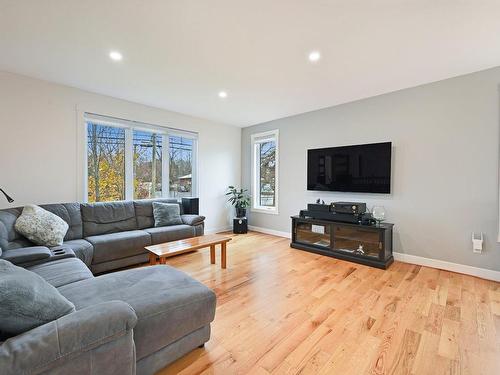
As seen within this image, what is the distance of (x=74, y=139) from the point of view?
3383mm

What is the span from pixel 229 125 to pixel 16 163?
3.68 metres

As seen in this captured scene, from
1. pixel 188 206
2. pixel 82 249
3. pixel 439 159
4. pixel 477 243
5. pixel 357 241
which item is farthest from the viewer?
pixel 188 206

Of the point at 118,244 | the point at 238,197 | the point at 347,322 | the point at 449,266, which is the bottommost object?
the point at 347,322

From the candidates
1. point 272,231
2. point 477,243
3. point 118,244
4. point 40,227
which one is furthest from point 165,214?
point 477,243

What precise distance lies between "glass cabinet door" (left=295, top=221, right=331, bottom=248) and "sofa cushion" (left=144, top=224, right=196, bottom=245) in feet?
5.87

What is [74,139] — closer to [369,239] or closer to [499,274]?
[369,239]

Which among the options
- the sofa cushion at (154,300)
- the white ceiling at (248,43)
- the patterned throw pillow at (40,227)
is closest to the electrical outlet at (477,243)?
the white ceiling at (248,43)

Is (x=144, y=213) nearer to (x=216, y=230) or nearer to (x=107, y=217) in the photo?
(x=107, y=217)

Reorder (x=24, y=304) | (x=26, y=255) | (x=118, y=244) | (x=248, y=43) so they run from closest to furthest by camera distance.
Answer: (x=24, y=304)
(x=26, y=255)
(x=248, y=43)
(x=118, y=244)

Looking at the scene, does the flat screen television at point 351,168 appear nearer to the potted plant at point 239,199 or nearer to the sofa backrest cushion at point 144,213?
the potted plant at point 239,199

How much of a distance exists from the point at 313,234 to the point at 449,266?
5.84 ft

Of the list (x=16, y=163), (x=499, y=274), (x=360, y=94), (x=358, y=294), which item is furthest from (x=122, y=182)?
(x=499, y=274)

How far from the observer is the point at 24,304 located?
99 centimetres

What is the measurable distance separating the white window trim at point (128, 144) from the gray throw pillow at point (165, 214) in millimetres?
573
